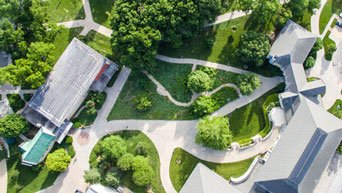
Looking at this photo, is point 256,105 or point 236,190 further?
point 256,105

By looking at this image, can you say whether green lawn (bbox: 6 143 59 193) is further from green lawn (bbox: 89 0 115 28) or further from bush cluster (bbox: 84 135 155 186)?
green lawn (bbox: 89 0 115 28)

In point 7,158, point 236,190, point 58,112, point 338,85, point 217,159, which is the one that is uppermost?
point 338,85

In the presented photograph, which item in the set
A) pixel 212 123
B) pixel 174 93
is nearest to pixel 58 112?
pixel 174 93

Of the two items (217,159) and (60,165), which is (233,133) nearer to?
(217,159)

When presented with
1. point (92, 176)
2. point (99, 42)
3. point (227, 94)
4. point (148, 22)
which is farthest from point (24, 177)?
point (227, 94)

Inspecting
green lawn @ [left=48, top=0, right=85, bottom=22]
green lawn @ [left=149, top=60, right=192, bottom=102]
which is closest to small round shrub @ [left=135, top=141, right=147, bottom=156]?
green lawn @ [left=149, top=60, right=192, bottom=102]

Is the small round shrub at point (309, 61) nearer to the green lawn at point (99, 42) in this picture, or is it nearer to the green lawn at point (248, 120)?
the green lawn at point (248, 120)

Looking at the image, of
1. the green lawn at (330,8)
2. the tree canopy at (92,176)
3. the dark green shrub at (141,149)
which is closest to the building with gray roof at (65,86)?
the tree canopy at (92,176)
